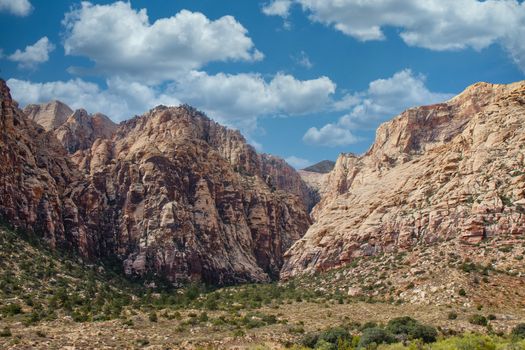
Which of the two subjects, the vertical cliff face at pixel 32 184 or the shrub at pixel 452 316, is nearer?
the shrub at pixel 452 316

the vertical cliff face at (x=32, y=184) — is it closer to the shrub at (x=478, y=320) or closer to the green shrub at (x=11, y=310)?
the green shrub at (x=11, y=310)

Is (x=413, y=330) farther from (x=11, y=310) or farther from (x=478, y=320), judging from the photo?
(x=11, y=310)

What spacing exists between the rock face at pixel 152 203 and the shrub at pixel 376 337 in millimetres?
69172

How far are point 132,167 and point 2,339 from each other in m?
87.3

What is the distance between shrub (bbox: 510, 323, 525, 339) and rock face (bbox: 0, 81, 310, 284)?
77.4 metres

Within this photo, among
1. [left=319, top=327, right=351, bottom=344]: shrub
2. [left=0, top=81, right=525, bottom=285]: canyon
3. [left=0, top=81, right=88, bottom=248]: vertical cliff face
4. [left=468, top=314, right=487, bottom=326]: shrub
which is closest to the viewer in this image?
[left=319, top=327, right=351, bottom=344]: shrub

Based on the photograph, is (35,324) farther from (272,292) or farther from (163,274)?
(163,274)

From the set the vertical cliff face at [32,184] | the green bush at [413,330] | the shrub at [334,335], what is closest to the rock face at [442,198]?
the green bush at [413,330]

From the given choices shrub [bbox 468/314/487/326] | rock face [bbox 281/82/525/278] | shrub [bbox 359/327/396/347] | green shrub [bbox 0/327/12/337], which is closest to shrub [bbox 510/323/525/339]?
shrub [bbox 468/314/487/326]

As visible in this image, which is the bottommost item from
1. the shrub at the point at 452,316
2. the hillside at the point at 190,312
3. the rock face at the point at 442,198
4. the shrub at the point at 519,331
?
the shrub at the point at 519,331

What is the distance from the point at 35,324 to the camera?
6500cm

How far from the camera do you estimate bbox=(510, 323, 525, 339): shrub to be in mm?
56731

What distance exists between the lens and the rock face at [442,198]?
3597 inches

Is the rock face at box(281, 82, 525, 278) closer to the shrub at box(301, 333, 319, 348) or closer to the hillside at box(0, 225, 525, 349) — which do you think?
the hillside at box(0, 225, 525, 349)
